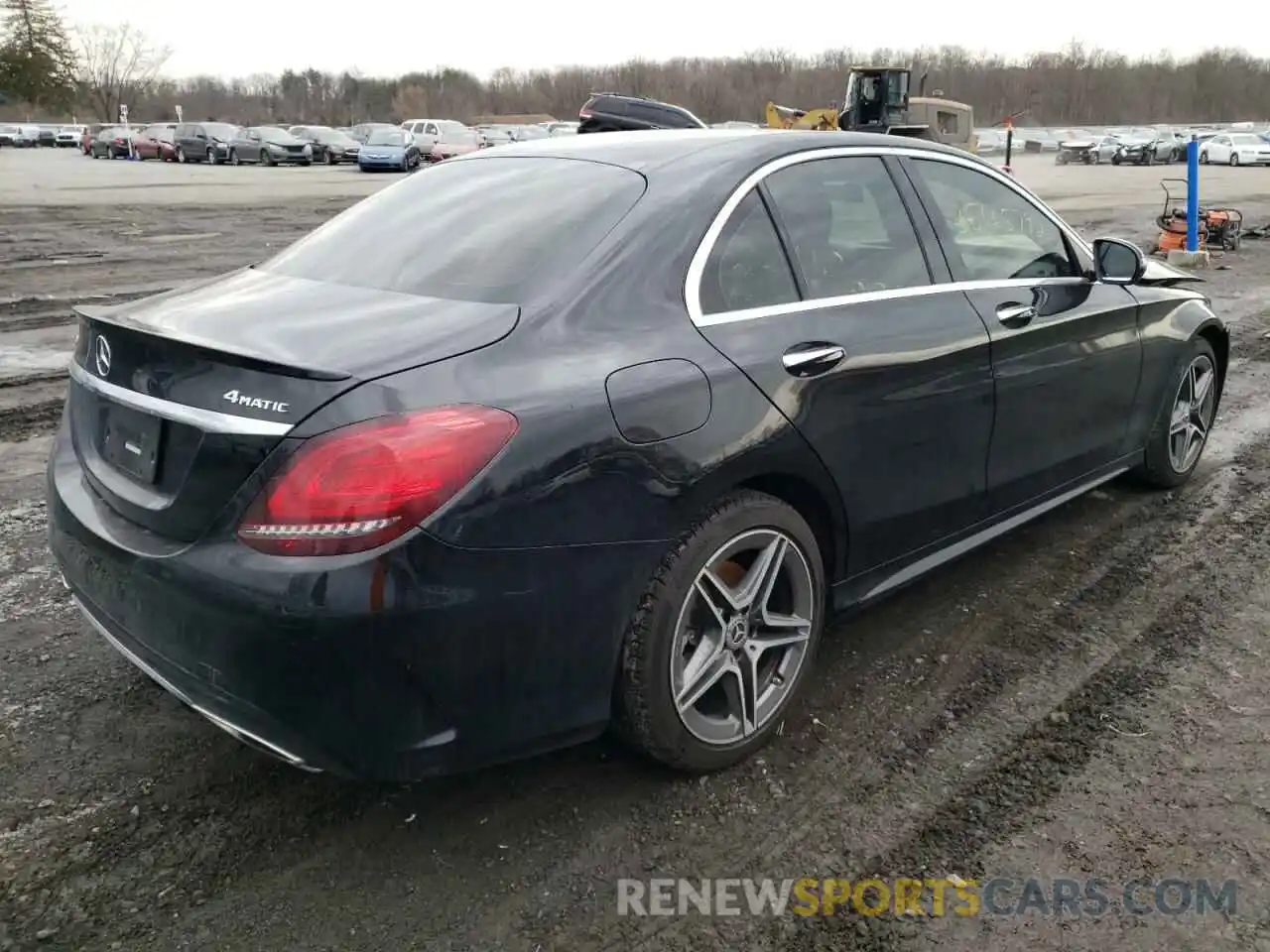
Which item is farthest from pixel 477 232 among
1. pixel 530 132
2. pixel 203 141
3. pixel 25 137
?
pixel 25 137

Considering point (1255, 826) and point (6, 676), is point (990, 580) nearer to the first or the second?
point (1255, 826)

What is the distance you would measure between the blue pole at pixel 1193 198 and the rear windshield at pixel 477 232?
12.1 meters

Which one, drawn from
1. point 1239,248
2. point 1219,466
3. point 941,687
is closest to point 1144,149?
point 1239,248

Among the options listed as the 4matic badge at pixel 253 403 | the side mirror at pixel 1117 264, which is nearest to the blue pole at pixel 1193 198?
the side mirror at pixel 1117 264

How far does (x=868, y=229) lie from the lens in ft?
11.3

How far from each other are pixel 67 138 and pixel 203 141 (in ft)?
128

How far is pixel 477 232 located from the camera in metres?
3.08

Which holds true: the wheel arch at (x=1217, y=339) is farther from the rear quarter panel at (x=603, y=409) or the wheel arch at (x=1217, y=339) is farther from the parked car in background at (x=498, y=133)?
the parked car in background at (x=498, y=133)

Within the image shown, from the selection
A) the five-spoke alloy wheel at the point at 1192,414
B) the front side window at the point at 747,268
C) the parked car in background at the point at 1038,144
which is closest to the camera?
the front side window at the point at 747,268

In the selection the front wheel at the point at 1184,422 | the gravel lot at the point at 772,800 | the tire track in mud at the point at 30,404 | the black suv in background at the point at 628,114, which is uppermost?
the black suv in background at the point at 628,114

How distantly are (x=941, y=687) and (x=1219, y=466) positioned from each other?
3.09 m

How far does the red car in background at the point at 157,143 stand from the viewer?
147 feet

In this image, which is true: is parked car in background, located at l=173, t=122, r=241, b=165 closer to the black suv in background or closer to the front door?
the black suv in background

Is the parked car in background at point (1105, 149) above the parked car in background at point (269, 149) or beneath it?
above
